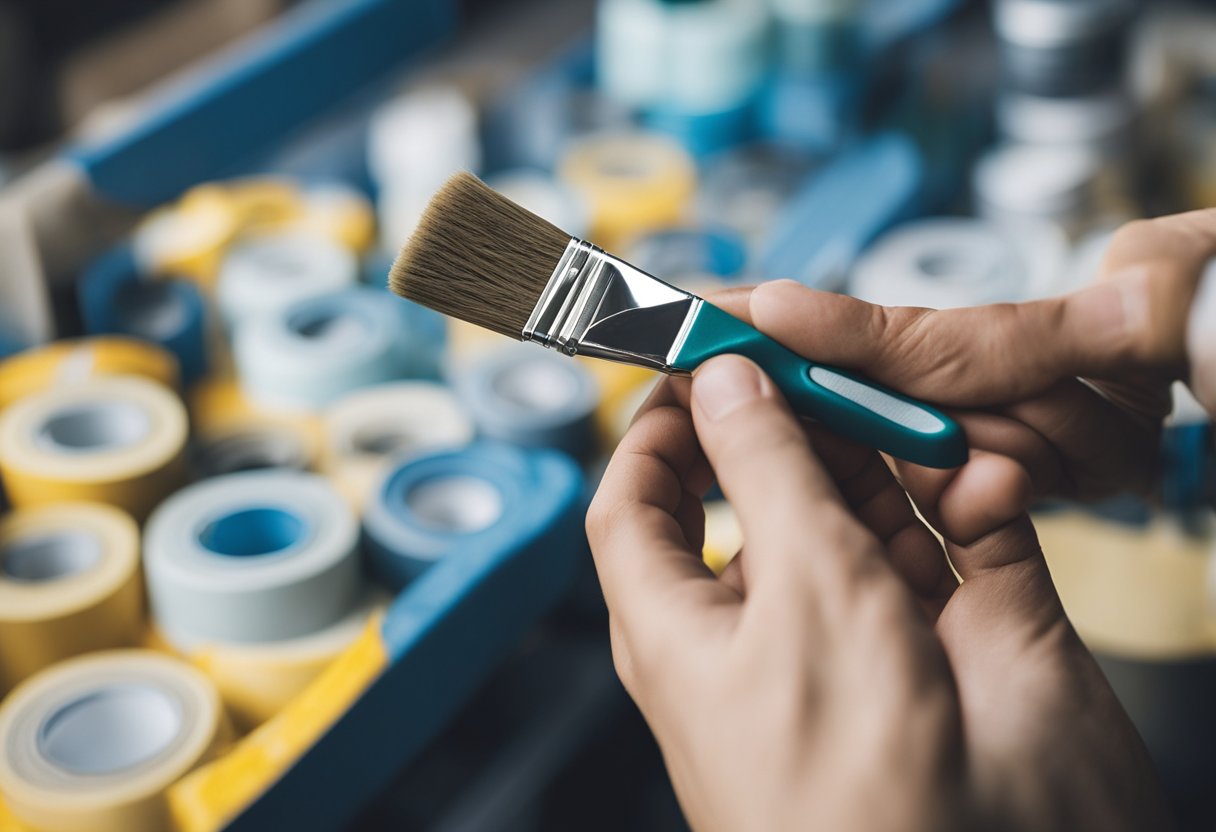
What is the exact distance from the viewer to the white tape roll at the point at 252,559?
0.59 metres

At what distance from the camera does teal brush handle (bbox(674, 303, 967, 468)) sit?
1.44 feet

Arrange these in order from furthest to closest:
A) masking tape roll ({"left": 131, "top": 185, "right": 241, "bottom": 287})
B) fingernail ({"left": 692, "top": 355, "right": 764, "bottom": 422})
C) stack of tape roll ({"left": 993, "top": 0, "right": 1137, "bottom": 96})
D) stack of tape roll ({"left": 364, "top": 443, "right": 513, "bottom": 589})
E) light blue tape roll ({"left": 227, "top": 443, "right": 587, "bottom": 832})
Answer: stack of tape roll ({"left": 993, "top": 0, "right": 1137, "bottom": 96}), masking tape roll ({"left": 131, "top": 185, "right": 241, "bottom": 287}), stack of tape roll ({"left": 364, "top": 443, "right": 513, "bottom": 589}), light blue tape roll ({"left": 227, "top": 443, "right": 587, "bottom": 832}), fingernail ({"left": 692, "top": 355, "right": 764, "bottom": 422})

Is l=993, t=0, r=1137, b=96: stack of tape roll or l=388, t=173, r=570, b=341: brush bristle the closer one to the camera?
l=388, t=173, r=570, b=341: brush bristle

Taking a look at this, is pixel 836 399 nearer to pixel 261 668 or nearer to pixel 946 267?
pixel 261 668

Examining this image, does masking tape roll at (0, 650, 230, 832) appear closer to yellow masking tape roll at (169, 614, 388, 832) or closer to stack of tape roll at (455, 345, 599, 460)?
yellow masking tape roll at (169, 614, 388, 832)

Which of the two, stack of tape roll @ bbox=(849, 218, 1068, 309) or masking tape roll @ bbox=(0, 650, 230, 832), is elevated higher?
stack of tape roll @ bbox=(849, 218, 1068, 309)

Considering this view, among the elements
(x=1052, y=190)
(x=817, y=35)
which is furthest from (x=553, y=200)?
(x=1052, y=190)

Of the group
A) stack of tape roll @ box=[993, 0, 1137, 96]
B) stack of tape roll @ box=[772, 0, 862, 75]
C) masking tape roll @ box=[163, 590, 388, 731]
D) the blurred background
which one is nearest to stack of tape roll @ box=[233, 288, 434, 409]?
the blurred background

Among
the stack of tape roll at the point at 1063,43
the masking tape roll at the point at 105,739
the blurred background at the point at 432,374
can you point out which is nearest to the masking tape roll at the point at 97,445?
the blurred background at the point at 432,374

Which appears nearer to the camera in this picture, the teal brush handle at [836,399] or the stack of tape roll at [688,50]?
the teal brush handle at [836,399]

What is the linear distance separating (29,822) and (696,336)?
0.37 m

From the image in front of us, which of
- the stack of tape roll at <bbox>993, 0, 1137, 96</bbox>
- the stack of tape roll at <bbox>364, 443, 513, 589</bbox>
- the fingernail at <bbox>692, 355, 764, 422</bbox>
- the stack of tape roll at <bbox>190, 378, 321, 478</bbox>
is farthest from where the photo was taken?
the stack of tape roll at <bbox>993, 0, 1137, 96</bbox>

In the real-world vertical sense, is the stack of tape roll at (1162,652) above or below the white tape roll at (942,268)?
below

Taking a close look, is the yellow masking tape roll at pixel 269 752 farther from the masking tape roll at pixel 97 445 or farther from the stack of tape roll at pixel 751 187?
the stack of tape roll at pixel 751 187
